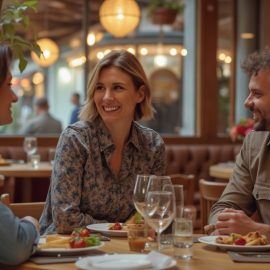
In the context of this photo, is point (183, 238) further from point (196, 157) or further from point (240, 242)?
point (196, 157)

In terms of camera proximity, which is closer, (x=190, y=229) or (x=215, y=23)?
(x=190, y=229)

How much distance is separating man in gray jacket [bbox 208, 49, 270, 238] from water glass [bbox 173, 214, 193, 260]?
61cm

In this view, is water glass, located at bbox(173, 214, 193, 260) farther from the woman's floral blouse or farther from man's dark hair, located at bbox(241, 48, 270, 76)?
man's dark hair, located at bbox(241, 48, 270, 76)

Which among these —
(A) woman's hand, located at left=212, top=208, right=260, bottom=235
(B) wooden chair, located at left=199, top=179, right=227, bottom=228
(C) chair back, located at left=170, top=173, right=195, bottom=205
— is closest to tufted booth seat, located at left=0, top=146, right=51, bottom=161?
(C) chair back, located at left=170, top=173, right=195, bottom=205

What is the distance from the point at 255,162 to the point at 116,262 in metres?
1.11

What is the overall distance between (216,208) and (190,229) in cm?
70

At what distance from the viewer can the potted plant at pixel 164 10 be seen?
872cm

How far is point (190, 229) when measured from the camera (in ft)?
6.79

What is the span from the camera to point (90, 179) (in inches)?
106

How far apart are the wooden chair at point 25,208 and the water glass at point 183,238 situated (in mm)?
916

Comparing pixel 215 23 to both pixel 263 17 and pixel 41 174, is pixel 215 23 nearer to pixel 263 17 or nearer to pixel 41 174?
pixel 263 17

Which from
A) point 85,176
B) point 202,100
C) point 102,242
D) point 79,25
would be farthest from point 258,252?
point 79,25

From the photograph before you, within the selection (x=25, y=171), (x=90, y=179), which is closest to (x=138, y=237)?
(x=90, y=179)

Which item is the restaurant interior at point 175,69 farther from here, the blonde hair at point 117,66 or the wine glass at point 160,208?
the wine glass at point 160,208
